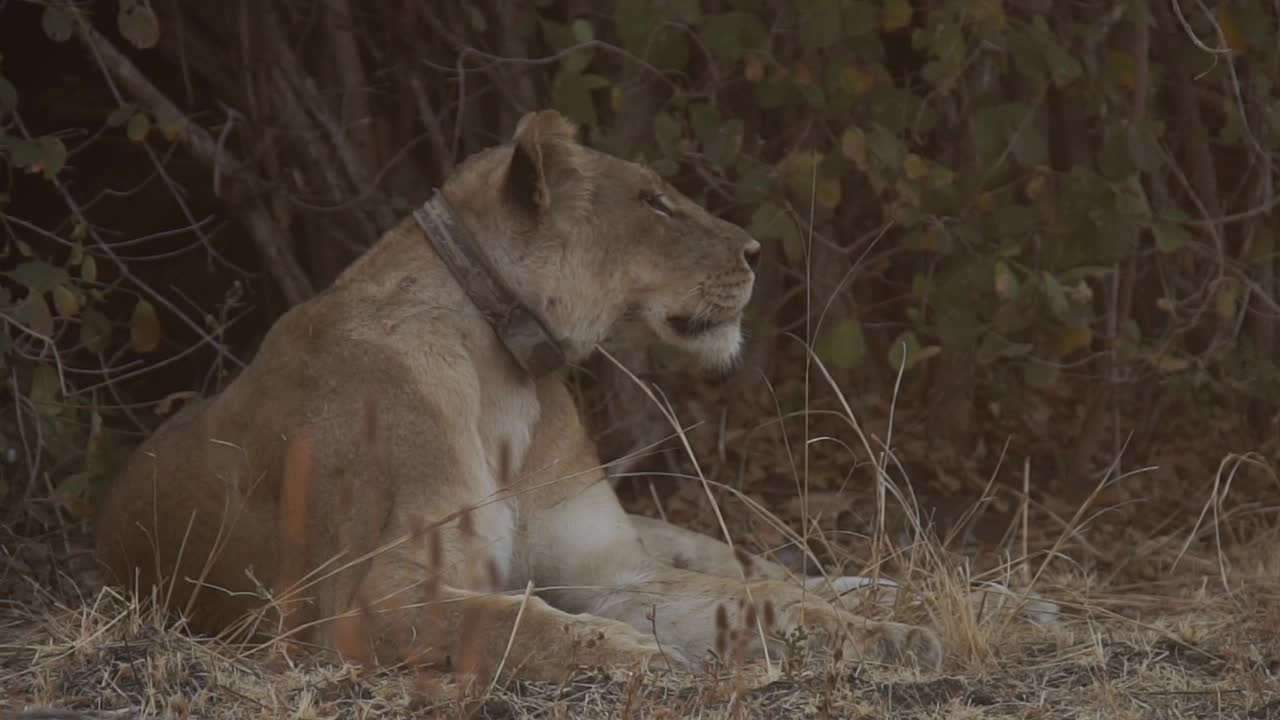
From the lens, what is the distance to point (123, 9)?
4.10 meters

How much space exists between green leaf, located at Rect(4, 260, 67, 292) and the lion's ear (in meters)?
0.99

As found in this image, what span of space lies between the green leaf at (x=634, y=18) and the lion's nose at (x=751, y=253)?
74cm

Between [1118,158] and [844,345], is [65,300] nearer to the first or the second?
[844,345]

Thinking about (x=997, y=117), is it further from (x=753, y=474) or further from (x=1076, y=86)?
(x=753, y=474)

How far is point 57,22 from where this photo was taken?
415 cm

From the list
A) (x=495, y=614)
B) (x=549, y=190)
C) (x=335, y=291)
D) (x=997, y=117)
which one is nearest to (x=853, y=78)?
(x=997, y=117)

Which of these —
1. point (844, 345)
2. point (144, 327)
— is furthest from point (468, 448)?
point (844, 345)

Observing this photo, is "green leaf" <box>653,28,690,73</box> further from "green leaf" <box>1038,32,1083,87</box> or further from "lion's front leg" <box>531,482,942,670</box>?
"lion's front leg" <box>531,482,942,670</box>

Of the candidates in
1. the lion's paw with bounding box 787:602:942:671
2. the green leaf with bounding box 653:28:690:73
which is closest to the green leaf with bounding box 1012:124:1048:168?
the green leaf with bounding box 653:28:690:73

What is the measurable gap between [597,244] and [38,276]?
1.15 m

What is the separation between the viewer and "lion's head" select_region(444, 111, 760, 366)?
11.9ft

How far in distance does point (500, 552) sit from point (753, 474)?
7.30 ft

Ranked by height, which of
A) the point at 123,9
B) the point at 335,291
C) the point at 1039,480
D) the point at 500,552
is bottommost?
the point at 1039,480

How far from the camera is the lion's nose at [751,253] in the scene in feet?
12.5
